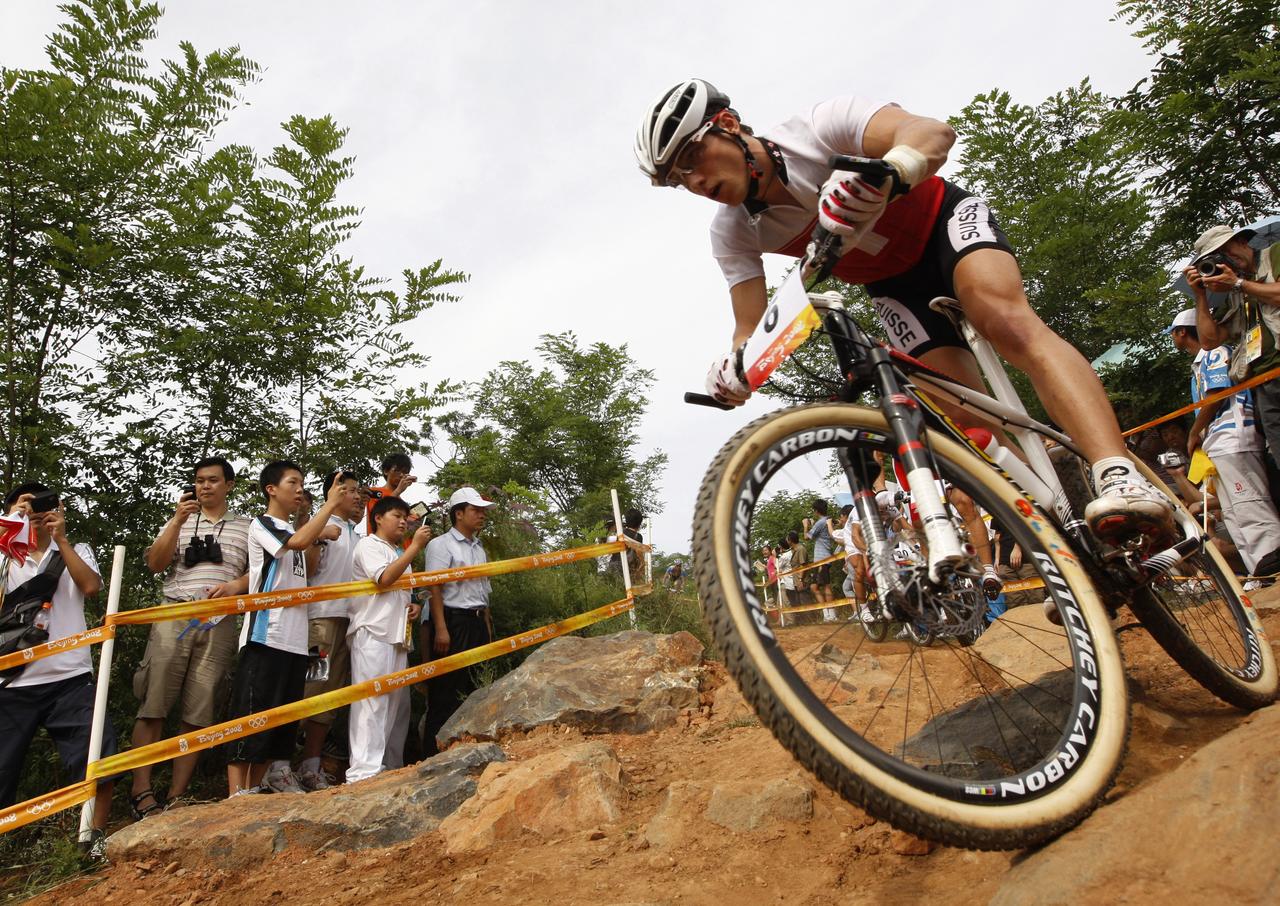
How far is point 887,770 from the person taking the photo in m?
1.59

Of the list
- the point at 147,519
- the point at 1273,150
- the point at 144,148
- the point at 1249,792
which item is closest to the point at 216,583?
the point at 147,519

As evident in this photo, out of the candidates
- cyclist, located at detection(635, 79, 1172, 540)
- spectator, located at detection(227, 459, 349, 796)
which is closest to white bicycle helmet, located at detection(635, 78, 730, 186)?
cyclist, located at detection(635, 79, 1172, 540)

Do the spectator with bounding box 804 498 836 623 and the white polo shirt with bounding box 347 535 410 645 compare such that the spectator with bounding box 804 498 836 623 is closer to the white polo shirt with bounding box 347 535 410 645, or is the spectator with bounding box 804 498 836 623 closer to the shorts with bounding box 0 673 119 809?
the white polo shirt with bounding box 347 535 410 645

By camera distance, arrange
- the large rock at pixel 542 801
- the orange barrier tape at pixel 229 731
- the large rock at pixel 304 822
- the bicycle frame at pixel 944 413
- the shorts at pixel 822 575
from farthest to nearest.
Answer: the shorts at pixel 822 575, the orange barrier tape at pixel 229 731, the large rock at pixel 304 822, the large rock at pixel 542 801, the bicycle frame at pixel 944 413

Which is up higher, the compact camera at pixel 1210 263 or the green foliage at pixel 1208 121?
the green foliage at pixel 1208 121

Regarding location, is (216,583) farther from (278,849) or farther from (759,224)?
(759,224)

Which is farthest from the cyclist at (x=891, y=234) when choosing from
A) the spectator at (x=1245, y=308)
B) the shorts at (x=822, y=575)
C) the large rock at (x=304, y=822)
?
the shorts at (x=822, y=575)

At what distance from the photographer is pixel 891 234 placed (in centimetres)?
282

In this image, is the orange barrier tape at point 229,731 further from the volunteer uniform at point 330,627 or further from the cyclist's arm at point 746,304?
the cyclist's arm at point 746,304

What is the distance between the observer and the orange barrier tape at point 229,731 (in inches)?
169

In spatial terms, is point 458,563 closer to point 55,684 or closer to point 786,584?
point 55,684

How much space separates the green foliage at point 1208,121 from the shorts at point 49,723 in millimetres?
16299

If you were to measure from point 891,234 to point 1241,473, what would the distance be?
4629 millimetres

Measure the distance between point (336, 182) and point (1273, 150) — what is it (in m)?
14.6
